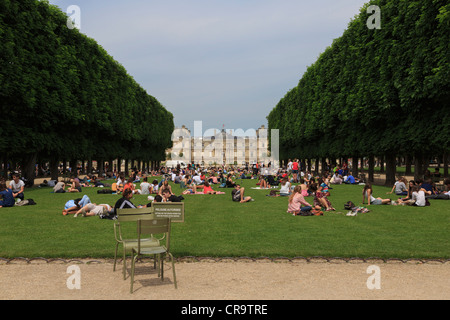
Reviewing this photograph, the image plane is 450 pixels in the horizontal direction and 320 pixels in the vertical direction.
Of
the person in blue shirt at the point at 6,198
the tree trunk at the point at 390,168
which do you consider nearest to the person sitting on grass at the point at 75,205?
the person in blue shirt at the point at 6,198

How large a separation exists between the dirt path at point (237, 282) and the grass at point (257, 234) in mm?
706

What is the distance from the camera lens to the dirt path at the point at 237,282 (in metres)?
5.29

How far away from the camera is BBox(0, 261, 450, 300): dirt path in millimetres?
5289

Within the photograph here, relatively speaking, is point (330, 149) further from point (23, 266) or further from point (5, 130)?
point (23, 266)

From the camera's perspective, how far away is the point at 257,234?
9492 mm

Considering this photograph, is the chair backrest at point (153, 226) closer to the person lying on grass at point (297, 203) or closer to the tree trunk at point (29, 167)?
the person lying on grass at point (297, 203)

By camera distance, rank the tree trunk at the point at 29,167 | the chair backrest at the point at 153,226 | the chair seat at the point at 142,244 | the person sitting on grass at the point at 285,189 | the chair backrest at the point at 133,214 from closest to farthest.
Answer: the chair backrest at the point at 153,226, the chair seat at the point at 142,244, the chair backrest at the point at 133,214, the person sitting on grass at the point at 285,189, the tree trunk at the point at 29,167

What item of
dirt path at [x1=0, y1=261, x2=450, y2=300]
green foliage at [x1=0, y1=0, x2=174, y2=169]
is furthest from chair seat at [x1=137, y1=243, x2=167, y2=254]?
green foliage at [x1=0, y1=0, x2=174, y2=169]

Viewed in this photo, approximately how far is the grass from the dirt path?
0.71 m

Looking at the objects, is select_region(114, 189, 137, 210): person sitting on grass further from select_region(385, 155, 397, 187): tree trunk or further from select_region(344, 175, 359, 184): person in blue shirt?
select_region(344, 175, 359, 184): person in blue shirt

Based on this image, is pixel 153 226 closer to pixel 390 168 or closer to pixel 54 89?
pixel 54 89

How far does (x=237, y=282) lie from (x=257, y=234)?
3708mm
